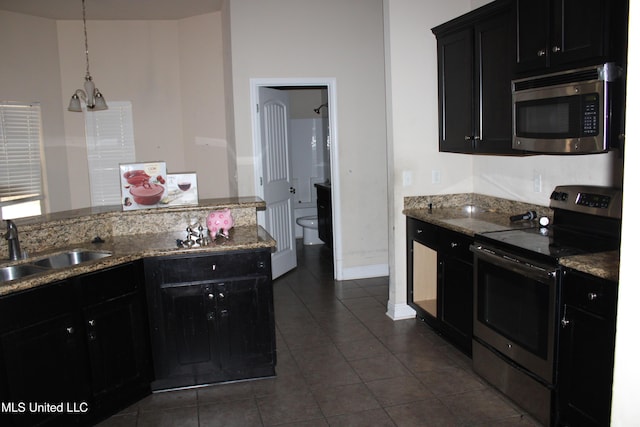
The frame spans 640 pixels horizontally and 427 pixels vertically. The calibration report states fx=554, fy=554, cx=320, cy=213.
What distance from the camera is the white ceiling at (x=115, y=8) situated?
5391mm

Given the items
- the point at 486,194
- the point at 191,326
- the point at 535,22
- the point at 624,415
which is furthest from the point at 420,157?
the point at 624,415

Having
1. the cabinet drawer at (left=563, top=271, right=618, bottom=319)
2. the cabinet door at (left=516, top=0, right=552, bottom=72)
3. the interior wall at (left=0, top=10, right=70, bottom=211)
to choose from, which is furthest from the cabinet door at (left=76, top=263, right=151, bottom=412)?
the interior wall at (left=0, top=10, right=70, bottom=211)

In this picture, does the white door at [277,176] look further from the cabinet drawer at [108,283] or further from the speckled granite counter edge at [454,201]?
the cabinet drawer at [108,283]

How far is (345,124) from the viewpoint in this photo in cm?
579

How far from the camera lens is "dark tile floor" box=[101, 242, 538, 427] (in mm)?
3088

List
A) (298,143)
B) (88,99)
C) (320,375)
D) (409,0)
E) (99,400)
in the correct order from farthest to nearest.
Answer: (298,143) < (88,99) < (409,0) < (320,375) < (99,400)

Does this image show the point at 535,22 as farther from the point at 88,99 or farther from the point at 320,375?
the point at 88,99

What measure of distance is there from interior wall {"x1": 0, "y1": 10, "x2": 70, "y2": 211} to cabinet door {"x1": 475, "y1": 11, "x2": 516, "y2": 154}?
449 centimetres

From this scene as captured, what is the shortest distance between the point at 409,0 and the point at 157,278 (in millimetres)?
2855

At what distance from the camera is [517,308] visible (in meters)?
3.03

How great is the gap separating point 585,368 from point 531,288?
477 mm

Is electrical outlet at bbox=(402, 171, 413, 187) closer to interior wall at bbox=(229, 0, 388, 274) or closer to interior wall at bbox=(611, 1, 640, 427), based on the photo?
interior wall at bbox=(229, 0, 388, 274)

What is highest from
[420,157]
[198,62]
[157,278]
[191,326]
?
[198,62]

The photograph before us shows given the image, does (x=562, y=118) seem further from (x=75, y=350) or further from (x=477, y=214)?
(x=75, y=350)
